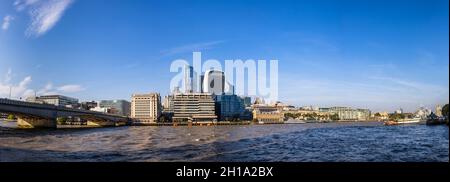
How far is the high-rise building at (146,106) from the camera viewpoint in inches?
4803

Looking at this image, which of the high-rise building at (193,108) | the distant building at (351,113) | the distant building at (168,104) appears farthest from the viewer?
the distant building at (351,113)

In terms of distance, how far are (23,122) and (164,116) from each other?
60316 mm

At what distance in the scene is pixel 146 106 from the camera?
123625 millimetres

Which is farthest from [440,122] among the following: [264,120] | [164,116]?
[164,116]

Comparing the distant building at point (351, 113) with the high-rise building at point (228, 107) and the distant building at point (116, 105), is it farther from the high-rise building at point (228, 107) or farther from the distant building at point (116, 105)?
the distant building at point (116, 105)

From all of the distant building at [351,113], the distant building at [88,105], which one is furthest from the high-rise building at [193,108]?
the distant building at [351,113]

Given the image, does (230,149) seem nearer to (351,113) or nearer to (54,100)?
(54,100)

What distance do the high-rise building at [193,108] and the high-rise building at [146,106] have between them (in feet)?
27.3

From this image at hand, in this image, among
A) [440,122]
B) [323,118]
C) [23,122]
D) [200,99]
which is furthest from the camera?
[323,118]

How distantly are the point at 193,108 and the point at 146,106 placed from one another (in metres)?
16.8

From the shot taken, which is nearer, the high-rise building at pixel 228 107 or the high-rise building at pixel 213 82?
the high-rise building at pixel 228 107

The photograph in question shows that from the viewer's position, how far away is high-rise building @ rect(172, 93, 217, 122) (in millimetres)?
116875
